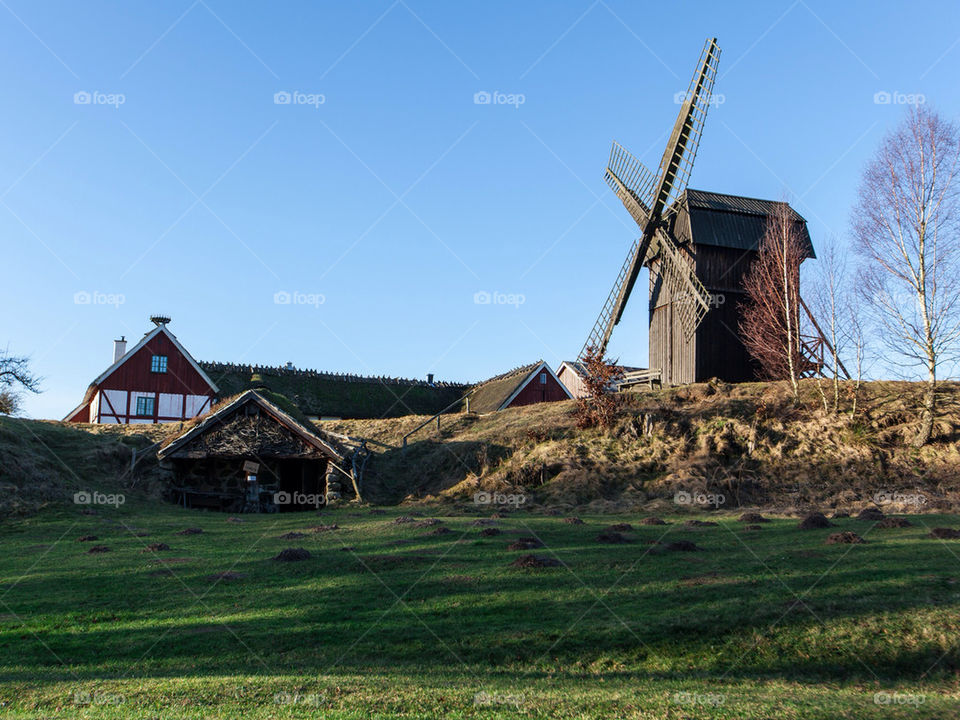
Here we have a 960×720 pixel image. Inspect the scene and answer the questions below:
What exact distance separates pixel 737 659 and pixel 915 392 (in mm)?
31550

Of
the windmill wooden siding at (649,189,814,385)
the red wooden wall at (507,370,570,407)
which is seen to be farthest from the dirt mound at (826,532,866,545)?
the red wooden wall at (507,370,570,407)

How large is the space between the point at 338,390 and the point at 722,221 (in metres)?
35.3

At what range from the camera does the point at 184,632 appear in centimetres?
1645

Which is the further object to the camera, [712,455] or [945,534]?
[712,455]

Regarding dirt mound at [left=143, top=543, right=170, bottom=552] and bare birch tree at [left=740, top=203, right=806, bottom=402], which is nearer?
dirt mound at [left=143, top=543, right=170, bottom=552]

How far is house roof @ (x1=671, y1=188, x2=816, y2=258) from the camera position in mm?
45438

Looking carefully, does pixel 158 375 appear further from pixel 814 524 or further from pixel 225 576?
pixel 814 524

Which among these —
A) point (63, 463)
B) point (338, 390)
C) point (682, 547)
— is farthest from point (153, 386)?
point (682, 547)

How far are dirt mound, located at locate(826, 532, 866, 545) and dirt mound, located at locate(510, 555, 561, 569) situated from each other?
8.45m

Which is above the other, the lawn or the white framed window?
the white framed window

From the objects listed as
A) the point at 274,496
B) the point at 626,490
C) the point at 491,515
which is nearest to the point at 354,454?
the point at 274,496

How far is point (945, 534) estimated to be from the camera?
74.1 feet

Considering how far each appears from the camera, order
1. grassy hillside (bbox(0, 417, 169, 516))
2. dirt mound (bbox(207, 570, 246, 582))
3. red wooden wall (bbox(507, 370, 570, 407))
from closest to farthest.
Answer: dirt mound (bbox(207, 570, 246, 582)) → grassy hillside (bbox(0, 417, 169, 516)) → red wooden wall (bbox(507, 370, 570, 407))

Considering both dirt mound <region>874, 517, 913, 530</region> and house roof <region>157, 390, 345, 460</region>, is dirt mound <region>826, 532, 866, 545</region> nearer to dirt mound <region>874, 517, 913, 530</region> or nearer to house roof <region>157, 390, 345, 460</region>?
dirt mound <region>874, 517, 913, 530</region>
